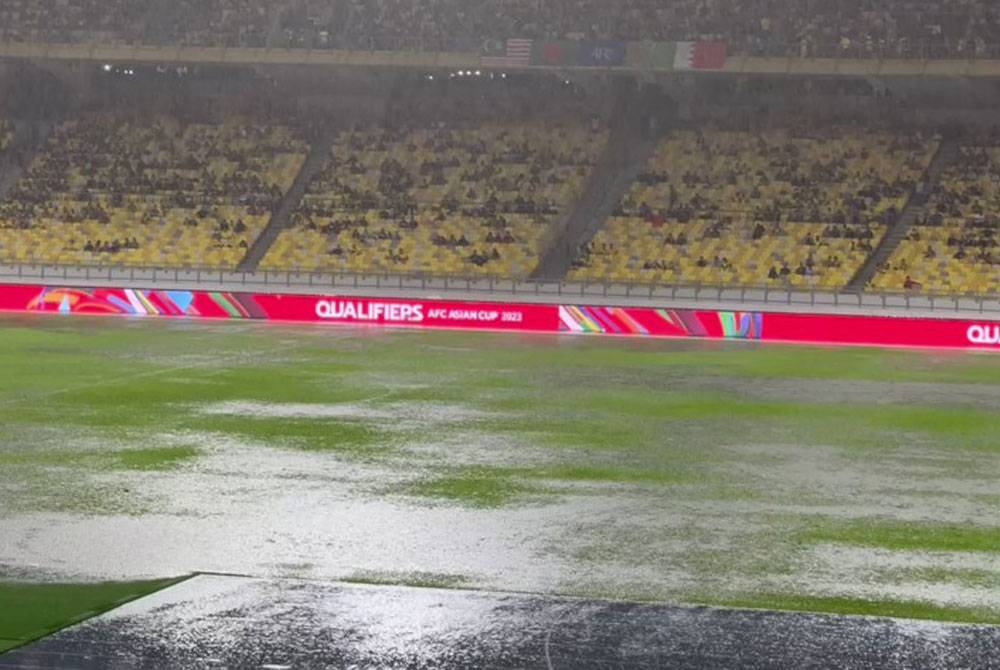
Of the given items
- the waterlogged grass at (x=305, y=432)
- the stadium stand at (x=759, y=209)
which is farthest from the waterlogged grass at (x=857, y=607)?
the stadium stand at (x=759, y=209)

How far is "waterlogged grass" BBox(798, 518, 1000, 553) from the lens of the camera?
1545 cm

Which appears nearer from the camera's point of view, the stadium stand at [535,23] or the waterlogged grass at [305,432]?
the waterlogged grass at [305,432]

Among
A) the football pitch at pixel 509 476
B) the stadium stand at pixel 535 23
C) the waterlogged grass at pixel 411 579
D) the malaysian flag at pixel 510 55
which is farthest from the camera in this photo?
the malaysian flag at pixel 510 55

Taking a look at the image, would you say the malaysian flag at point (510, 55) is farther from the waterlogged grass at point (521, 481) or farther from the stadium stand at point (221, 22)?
the waterlogged grass at point (521, 481)

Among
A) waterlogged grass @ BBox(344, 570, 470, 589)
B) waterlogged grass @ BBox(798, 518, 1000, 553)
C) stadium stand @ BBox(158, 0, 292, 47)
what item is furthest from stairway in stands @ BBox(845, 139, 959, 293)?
waterlogged grass @ BBox(344, 570, 470, 589)

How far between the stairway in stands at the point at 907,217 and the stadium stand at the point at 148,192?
18.9 metres

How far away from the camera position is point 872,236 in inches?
1848

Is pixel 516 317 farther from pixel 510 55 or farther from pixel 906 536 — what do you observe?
pixel 906 536

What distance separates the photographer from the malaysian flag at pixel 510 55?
168ft

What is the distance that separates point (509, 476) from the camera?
19062mm

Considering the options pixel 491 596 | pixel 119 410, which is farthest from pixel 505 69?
pixel 491 596

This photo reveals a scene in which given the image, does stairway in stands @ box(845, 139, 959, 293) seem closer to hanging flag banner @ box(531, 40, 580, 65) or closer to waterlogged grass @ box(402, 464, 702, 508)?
hanging flag banner @ box(531, 40, 580, 65)

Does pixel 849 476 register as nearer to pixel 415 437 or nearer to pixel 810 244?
pixel 415 437

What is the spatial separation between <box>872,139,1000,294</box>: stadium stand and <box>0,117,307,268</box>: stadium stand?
20110 millimetres
